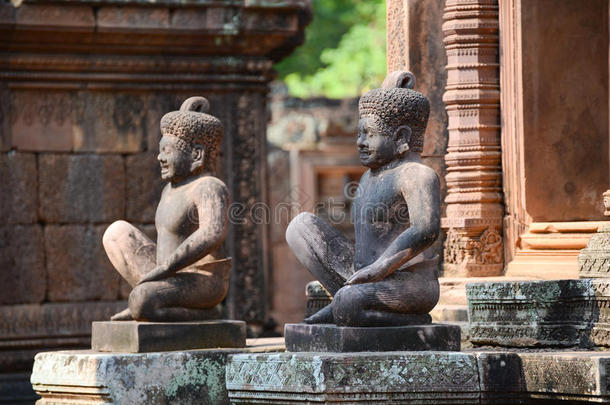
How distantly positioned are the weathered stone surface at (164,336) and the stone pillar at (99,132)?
3226 mm

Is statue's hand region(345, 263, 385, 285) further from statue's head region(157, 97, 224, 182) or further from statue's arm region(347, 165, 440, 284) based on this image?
statue's head region(157, 97, 224, 182)

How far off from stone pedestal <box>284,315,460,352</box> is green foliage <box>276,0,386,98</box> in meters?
15.1

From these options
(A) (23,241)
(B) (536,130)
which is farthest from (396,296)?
(A) (23,241)

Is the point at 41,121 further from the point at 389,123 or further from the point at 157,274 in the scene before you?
the point at 389,123

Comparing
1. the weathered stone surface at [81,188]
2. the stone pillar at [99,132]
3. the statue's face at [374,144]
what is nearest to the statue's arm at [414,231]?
the statue's face at [374,144]

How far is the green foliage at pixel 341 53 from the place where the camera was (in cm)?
2139

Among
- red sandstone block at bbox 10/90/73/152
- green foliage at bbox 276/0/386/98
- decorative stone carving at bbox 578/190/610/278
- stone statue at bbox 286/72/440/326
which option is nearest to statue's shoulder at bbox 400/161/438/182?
stone statue at bbox 286/72/440/326

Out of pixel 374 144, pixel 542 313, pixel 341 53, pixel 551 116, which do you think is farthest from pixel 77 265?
pixel 341 53

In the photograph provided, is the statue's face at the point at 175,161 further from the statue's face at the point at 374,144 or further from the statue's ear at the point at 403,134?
the statue's ear at the point at 403,134

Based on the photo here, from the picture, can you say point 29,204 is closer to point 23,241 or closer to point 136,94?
point 23,241

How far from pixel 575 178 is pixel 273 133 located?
395 inches

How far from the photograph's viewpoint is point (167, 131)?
657cm

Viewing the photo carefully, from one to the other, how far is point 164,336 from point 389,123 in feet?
5.40

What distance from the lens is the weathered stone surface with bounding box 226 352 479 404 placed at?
15.6ft
